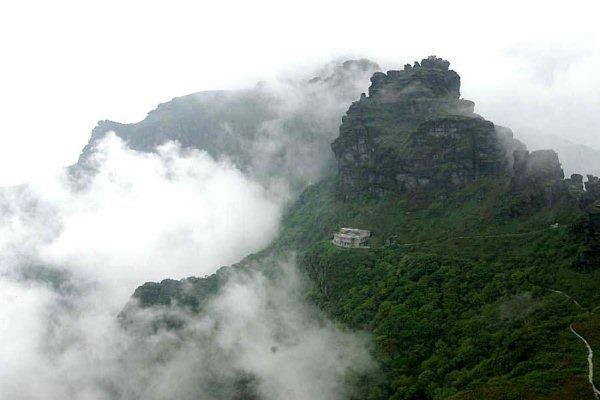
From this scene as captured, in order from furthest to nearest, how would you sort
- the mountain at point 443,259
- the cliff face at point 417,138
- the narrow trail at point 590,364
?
the cliff face at point 417,138, the mountain at point 443,259, the narrow trail at point 590,364

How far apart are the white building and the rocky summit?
19576 millimetres

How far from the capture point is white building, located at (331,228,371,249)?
484ft

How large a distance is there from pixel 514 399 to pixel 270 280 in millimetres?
106225

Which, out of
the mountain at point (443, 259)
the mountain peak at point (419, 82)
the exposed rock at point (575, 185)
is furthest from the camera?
the mountain peak at point (419, 82)

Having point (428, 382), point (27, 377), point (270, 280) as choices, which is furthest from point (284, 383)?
point (27, 377)

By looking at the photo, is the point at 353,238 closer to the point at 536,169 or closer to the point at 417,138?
the point at 417,138

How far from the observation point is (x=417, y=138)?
156625mm

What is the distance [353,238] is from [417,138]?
34.3 meters

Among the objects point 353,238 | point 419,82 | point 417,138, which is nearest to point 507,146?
point 417,138

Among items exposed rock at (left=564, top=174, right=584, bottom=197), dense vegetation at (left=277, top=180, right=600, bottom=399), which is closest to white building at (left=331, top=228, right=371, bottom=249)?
dense vegetation at (left=277, top=180, right=600, bottom=399)

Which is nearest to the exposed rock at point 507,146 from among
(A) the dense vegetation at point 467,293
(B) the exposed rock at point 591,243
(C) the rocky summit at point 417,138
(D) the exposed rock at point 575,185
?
(C) the rocky summit at point 417,138

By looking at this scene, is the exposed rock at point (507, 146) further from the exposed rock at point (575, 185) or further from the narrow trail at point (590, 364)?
the narrow trail at point (590, 364)

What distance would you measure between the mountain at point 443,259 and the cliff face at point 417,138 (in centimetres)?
38

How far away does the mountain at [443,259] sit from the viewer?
281ft
